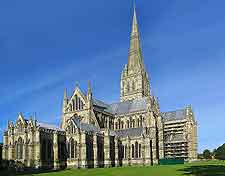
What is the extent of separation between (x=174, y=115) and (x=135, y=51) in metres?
32.3

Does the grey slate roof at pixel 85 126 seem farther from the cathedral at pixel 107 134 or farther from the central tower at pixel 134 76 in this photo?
the central tower at pixel 134 76

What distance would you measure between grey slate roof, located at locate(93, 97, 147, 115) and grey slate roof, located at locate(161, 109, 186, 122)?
10270mm

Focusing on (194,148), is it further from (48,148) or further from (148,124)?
(48,148)

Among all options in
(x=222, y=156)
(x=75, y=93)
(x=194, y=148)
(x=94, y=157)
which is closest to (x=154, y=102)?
(x=194, y=148)

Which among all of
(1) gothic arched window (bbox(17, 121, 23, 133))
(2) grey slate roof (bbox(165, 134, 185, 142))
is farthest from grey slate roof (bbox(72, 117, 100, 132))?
(2) grey slate roof (bbox(165, 134, 185, 142))

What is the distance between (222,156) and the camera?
121 metres

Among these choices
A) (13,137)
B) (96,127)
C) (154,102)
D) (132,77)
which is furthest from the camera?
(132,77)

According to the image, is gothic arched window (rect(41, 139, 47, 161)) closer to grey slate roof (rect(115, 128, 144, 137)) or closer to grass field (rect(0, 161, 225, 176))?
grass field (rect(0, 161, 225, 176))

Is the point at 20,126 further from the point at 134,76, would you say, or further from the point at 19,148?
the point at 134,76

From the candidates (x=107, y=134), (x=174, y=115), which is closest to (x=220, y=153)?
(x=174, y=115)

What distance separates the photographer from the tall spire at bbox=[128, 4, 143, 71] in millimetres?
121438

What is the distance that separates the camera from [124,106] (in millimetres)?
102875

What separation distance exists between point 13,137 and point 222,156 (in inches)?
3167

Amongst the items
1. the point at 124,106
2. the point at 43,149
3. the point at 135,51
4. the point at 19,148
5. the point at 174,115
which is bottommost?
the point at 43,149
